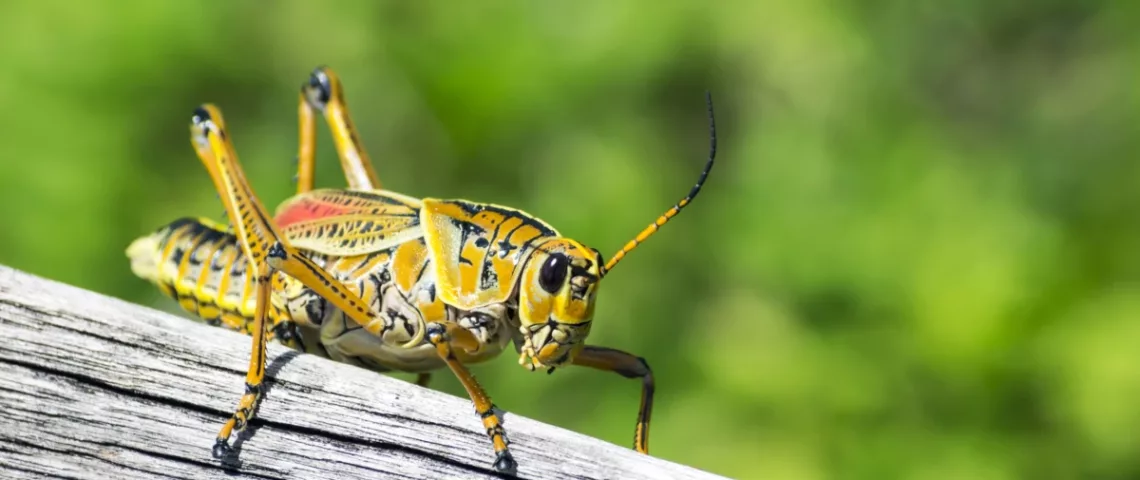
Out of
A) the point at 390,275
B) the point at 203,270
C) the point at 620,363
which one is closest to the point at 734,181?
the point at 620,363

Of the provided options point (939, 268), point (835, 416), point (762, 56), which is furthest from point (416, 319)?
point (762, 56)

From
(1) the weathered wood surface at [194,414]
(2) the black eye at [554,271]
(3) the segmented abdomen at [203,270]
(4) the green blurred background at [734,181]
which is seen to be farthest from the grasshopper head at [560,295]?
(4) the green blurred background at [734,181]

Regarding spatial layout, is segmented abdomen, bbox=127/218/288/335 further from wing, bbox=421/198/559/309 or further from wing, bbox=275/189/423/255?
wing, bbox=421/198/559/309

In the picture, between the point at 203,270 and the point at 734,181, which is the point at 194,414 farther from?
the point at 734,181

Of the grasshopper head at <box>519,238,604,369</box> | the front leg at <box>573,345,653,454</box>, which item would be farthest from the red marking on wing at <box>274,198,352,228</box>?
the front leg at <box>573,345,653,454</box>

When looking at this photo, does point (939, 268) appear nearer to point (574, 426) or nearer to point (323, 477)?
point (574, 426)

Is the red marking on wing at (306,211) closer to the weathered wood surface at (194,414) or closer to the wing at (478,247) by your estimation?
the wing at (478,247)
